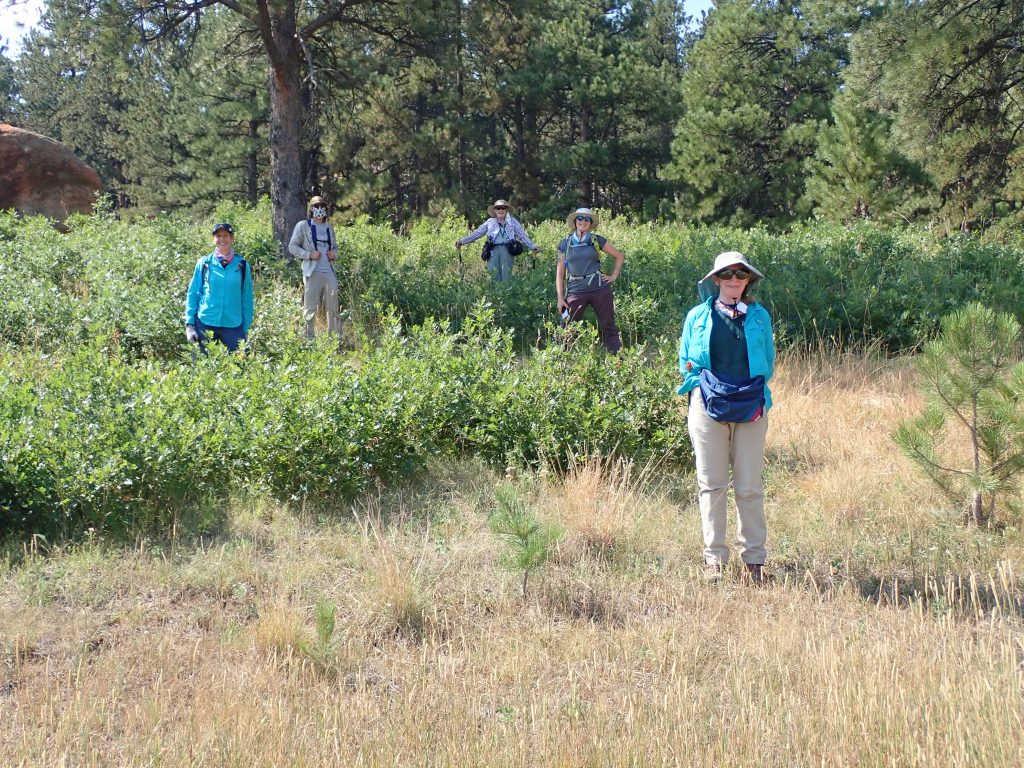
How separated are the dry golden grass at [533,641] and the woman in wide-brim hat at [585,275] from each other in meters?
3.21

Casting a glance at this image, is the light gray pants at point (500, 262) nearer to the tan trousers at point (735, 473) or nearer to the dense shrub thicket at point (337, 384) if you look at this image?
the dense shrub thicket at point (337, 384)

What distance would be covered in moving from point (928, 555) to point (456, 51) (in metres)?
12.2

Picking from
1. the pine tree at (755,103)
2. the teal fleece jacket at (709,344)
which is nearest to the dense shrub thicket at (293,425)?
the teal fleece jacket at (709,344)

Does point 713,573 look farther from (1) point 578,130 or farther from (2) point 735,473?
(1) point 578,130

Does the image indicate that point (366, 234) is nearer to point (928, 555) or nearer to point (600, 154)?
point (928, 555)

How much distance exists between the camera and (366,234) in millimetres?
14914

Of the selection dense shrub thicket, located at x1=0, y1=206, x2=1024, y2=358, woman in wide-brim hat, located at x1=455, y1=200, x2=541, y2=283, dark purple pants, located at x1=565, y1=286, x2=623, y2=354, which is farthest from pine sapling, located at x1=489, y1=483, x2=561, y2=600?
woman in wide-brim hat, located at x1=455, y1=200, x2=541, y2=283

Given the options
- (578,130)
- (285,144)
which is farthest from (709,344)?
(578,130)

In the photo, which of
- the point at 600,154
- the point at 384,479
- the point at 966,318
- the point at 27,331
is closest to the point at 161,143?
the point at 600,154

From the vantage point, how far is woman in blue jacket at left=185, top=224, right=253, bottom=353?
7.80 meters

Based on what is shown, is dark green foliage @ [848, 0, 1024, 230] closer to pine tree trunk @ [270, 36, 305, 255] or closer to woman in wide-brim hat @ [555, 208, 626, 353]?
woman in wide-brim hat @ [555, 208, 626, 353]

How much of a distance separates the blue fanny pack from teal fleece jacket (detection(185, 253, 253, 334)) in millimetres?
4635

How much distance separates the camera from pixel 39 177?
2102cm

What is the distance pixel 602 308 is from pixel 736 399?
453 cm
